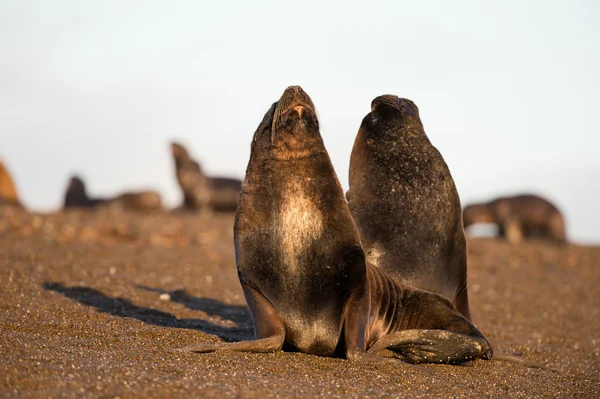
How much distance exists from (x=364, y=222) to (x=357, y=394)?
95.4 inches

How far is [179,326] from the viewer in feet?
22.3

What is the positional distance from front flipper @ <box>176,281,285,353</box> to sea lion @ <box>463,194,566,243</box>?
17.6 m

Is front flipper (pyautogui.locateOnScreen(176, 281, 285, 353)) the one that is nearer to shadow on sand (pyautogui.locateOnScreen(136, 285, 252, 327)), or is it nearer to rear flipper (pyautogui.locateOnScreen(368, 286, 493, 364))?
rear flipper (pyautogui.locateOnScreen(368, 286, 493, 364))

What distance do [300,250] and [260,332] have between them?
606mm

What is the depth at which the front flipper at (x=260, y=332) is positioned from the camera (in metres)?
5.44

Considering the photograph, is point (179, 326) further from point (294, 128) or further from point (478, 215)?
point (478, 215)

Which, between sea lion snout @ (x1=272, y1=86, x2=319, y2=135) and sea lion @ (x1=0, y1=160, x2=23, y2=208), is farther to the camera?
sea lion @ (x1=0, y1=160, x2=23, y2=208)

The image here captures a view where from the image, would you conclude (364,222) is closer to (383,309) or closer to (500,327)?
(383,309)

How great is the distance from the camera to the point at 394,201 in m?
6.97

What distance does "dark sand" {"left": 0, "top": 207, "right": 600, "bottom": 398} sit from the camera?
4.48 m

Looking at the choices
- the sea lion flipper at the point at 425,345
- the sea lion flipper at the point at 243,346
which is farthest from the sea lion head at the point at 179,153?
the sea lion flipper at the point at 243,346

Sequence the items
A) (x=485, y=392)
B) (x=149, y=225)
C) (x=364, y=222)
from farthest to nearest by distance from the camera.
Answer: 1. (x=149, y=225)
2. (x=364, y=222)
3. (x=485, y=392)

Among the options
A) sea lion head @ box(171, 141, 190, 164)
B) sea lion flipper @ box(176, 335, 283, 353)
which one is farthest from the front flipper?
sea lion head @ box(171, 141, 190, 164)

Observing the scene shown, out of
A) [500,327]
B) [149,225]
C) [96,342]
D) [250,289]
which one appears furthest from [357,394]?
[149,225]
